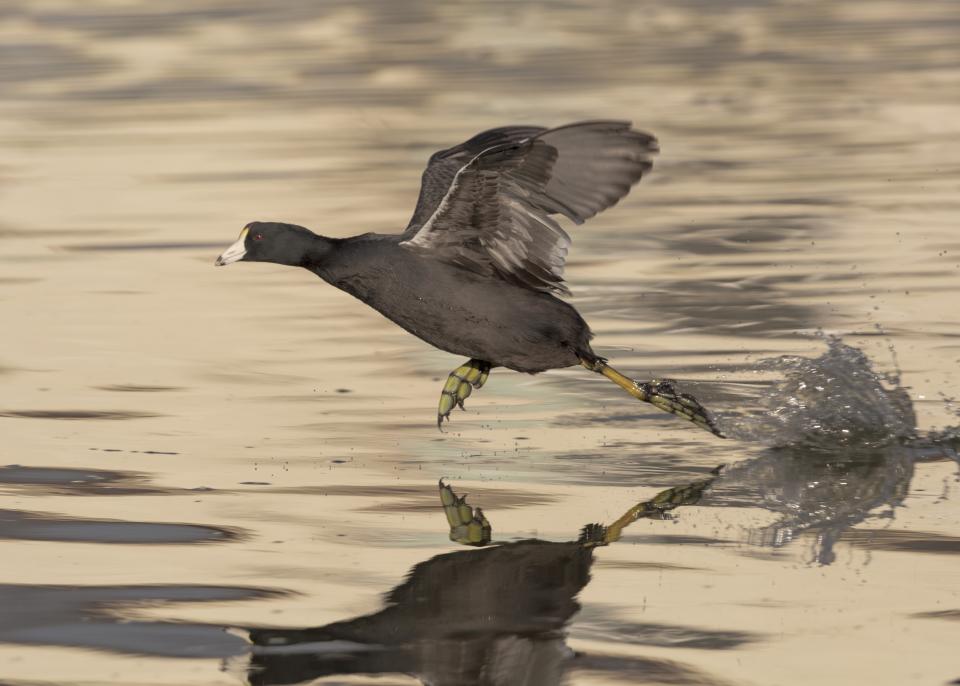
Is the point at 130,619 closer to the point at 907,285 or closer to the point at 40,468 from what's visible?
the point at 40,468

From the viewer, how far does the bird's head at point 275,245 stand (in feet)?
26.7

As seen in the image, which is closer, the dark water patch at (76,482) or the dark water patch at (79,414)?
the dark water patch at (76,482)

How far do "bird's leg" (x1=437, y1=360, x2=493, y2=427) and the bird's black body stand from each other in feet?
0.70

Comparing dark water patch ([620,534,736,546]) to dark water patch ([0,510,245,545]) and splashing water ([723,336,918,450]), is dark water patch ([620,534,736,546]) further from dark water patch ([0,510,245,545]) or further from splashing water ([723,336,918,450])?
splashing water ([723,336,918,450])

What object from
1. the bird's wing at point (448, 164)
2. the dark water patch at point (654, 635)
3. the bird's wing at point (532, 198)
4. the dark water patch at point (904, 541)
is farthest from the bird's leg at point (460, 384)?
the dark water patch at point (654, 635)

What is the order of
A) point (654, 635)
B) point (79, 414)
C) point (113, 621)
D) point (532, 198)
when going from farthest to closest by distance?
point (79, 414), point (532, 198), point (113, 621), point (654, 635)

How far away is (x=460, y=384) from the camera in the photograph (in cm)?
848

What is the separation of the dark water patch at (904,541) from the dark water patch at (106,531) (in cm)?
210

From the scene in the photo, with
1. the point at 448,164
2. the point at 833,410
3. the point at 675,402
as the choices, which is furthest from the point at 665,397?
the point at 448,164

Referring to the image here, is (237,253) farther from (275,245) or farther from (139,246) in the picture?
(139,246)

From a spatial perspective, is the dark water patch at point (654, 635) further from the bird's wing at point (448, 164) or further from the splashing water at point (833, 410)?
the bird's wing at point (448, 164)

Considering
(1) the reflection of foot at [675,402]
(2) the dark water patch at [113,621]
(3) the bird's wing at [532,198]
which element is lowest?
(2) the dark water patch at [113,621]

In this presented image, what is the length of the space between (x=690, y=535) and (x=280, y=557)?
54.1 inches

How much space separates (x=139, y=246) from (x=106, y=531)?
6.97 m
